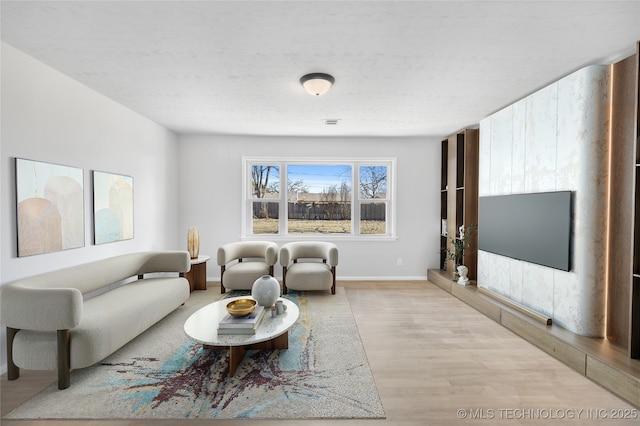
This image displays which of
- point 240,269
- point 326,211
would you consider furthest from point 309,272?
point 326,211

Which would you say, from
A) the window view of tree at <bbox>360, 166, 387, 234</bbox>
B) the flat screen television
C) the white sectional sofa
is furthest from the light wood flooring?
the window view of tree at <bbox>360, 166, 387, 234</bbox>

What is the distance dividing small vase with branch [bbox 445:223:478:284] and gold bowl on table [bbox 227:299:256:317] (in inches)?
125

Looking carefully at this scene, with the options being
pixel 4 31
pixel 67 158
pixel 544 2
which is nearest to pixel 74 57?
pixel 4 31

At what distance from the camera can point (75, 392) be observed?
2.04 meters

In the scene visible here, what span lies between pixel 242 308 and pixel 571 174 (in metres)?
3.18

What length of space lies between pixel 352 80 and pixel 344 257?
3.19 m

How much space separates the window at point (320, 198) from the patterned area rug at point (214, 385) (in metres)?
2.62

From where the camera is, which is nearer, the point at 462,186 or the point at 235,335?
the point at 235,335

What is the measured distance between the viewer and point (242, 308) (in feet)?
7.99

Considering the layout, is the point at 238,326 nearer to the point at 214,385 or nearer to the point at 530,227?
the point at 214,385

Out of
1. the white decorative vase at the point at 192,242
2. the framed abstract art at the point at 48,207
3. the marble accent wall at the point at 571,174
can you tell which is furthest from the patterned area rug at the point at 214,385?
the marble accent wall at the point at 571,174

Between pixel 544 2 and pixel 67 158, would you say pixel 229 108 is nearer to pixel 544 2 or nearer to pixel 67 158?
pixel 67 158

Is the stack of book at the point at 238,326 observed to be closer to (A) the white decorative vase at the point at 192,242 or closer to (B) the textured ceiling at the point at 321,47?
(B) the textured ceiling at the point at 321,47

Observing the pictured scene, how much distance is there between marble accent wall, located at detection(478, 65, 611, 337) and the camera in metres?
2.45
